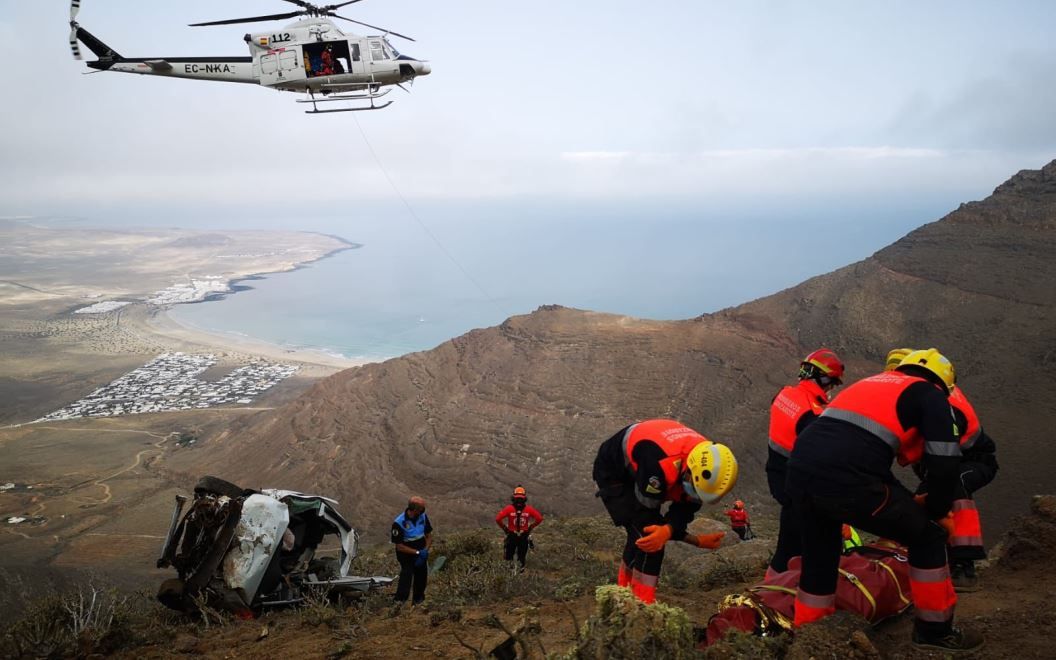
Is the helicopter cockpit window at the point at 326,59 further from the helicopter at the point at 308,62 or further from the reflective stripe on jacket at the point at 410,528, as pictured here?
the reflective stripe on jacket at the point at 410,528

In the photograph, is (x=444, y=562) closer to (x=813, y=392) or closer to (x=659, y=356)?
(x=813, y=392)

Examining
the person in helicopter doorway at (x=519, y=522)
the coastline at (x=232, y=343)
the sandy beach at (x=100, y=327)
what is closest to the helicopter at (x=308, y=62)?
the person in helicopter doorway at (x=519, y=522)

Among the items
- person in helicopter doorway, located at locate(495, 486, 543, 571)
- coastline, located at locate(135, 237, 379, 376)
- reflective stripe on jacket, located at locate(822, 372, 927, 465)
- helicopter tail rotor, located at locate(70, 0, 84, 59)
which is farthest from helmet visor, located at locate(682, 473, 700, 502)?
coastline, located at locate(135, 237, 379, 376)

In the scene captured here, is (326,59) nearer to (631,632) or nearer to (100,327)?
(631,632)

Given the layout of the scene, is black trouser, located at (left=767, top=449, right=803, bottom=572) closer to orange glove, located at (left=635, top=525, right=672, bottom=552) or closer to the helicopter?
orange glove, located at (left=635, top=525, right=672, bottom=552)

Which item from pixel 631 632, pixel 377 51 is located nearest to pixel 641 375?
pixel 377 51
